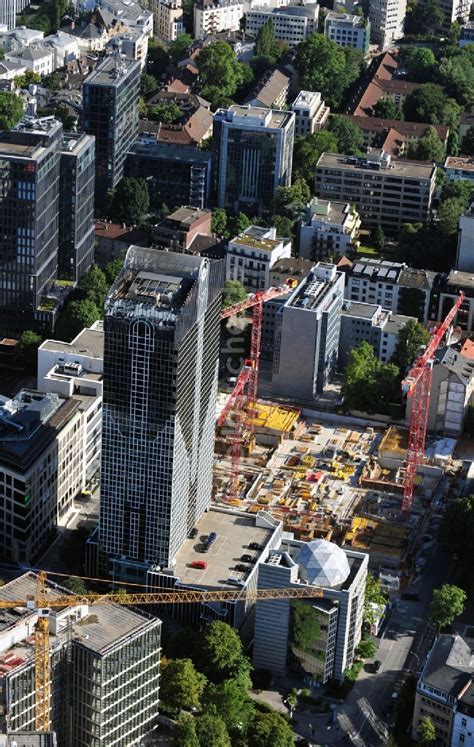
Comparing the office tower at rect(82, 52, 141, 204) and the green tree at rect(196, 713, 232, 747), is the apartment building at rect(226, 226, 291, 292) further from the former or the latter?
the green tree at rect(196, 713, 232, 747)

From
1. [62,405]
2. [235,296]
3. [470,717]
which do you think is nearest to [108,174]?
[235,296]

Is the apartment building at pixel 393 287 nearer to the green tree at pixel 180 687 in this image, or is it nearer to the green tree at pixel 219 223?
the green tree at pixel 219 223

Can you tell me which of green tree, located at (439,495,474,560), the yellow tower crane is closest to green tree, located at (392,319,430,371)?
green tree, located at (439,495,474,560)

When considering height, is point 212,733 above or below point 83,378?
below

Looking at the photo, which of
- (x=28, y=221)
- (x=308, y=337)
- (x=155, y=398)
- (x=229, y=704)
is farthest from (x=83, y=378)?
(x=229, y=704)

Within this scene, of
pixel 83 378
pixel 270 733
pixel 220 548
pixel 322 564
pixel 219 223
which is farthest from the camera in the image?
A: pixel 219 223

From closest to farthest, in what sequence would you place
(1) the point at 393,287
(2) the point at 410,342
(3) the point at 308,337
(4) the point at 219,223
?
(3) the point at 308,337 < (2) the point at 410,342 < (1) the point at 393,287 < (4) the point at 219,223

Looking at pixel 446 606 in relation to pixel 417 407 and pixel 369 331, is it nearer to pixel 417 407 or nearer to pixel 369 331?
pixel 417 407
